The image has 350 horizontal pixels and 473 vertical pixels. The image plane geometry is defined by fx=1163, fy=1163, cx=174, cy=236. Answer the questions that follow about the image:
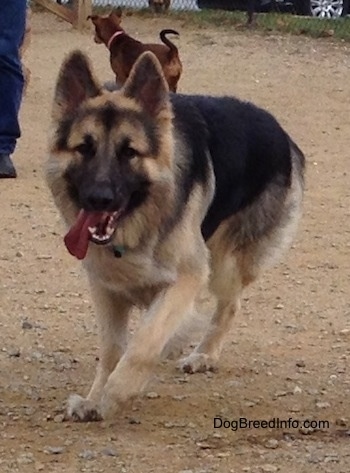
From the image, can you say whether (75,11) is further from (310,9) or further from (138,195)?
(138,195)

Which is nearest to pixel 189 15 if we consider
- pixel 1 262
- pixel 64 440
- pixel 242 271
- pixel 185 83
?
pixel 185 83

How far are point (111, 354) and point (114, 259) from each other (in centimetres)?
51

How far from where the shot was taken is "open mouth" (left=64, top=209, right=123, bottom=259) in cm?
446

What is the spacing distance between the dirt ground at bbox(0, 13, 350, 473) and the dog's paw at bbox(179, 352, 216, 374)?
6 centimetres

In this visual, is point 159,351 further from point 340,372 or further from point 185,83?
point 185,83

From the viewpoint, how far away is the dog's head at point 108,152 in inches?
173

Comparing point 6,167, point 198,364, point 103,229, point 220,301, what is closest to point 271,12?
point 6,167

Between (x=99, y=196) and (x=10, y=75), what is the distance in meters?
4.67

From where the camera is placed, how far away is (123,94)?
464 centimetres

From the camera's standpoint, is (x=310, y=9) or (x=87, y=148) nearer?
(x=87, y=148)

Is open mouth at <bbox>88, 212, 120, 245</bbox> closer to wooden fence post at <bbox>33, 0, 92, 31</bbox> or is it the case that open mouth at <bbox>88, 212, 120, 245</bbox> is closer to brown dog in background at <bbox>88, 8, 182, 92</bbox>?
brown dog in background at <bbox>88, 8, 182, 92</bbox>

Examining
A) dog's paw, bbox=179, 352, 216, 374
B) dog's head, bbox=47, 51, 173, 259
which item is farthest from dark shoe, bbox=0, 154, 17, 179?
dog's head, bbox=47, 51, 173, 259

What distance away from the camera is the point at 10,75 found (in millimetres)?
8734

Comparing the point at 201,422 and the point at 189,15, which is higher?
the point at 201,422
